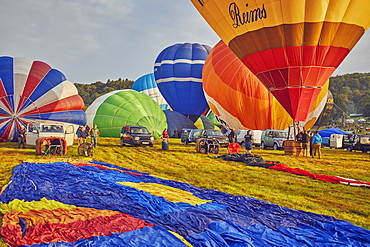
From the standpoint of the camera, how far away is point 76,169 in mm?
10125

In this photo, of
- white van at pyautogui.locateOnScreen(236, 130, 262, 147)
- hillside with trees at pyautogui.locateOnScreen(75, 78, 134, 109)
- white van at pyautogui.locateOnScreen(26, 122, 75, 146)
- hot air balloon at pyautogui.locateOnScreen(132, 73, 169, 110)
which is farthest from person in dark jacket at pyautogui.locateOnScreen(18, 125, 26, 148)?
hillside with trees at pyautogui.locateOnScreen(75, 78, 134, 109)

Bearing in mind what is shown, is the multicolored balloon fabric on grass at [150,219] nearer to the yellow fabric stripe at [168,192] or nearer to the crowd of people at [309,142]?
the yellow fabric stripe at [168,192]

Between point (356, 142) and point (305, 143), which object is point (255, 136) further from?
point (356, 142)

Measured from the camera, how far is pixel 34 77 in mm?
20688

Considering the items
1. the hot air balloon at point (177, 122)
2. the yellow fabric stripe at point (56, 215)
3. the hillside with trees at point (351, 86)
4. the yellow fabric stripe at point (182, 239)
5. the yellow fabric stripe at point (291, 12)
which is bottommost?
the yellow fabric stripe at point (182, 239)

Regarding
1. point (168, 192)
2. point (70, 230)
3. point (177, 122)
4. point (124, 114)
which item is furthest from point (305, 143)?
point (177, 122)

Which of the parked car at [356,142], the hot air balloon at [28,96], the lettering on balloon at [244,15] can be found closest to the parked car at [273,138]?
the parked car at [356,142]

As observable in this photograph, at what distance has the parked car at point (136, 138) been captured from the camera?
20.3m

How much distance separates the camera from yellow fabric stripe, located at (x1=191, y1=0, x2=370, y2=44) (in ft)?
45.4

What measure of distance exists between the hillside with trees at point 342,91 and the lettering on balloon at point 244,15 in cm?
7423

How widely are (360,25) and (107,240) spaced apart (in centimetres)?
1449

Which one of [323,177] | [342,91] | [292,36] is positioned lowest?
[323,177]

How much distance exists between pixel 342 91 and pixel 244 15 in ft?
468

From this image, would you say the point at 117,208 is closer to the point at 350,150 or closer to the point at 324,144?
the point at 350,150
